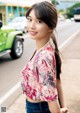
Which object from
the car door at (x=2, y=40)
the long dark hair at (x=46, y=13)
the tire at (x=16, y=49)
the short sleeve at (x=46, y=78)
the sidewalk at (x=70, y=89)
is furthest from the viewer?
the tire at (x=16, y=49)

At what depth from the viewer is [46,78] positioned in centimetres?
215

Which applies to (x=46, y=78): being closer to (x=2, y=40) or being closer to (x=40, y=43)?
(x=40, y=43)

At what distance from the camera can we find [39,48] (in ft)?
7.63

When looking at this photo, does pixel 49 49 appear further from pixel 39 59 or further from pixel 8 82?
pixel 8 82

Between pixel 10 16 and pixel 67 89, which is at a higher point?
pixel 67 89

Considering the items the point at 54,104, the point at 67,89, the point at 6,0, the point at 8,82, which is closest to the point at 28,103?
the point at 54,104

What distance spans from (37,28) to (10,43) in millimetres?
8456

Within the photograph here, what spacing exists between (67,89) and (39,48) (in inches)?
159

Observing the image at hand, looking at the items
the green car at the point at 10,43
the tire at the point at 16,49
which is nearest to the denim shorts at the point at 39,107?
the green car at the point at 10,43

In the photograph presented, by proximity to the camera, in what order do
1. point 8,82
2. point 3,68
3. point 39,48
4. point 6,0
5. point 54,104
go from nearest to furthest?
point 54,104, point 39,48, point 8,82, point 3,68, point 6,0

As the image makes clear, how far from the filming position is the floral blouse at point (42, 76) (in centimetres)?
216

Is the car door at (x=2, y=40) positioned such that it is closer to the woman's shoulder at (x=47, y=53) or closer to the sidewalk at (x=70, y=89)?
the sidewalk at (x=70, y=89)

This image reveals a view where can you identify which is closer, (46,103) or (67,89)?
(46,103)

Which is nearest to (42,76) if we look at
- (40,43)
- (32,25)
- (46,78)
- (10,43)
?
(46,78)
